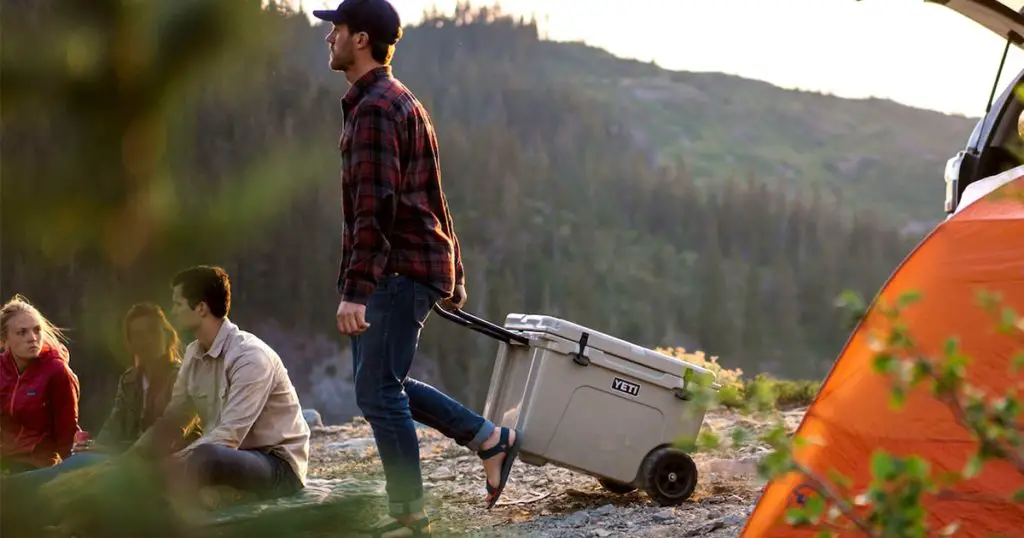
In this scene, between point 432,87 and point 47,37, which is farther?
point 432,87

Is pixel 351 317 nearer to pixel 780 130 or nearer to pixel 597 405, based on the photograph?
pixel 597 405

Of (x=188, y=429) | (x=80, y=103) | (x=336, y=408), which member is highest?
(x=80, y=103)

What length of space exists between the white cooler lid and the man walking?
3.49 feet

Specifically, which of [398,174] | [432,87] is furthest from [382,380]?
[432,87]

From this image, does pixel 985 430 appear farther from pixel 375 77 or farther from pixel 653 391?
pixel 653 391

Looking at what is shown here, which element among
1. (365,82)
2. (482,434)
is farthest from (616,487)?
(365,82)

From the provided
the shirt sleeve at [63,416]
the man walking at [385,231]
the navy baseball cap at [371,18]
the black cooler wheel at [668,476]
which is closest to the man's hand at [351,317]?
the man walking at [385,231]

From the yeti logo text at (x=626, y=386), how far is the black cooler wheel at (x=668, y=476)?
0.28 meters

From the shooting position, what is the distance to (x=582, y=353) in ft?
19.0

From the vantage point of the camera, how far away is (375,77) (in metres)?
4.72

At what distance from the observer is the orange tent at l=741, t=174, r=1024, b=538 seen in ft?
13.0

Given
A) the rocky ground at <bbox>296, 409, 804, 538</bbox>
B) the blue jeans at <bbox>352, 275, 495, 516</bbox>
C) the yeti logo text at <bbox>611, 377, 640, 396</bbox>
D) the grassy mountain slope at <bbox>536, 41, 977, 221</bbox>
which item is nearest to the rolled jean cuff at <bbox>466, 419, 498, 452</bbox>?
the rocky ground at <bbox>296, 409, 804, 538</bbox>

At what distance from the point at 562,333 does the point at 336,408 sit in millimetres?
18500

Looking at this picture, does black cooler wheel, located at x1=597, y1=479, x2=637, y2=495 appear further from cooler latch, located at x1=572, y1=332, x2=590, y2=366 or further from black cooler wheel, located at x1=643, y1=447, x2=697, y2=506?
cooler latch, located at x1=572, y1=332, x2=590, y2=366
